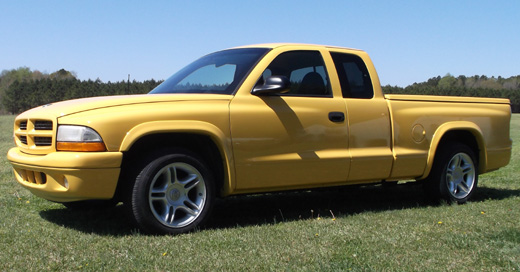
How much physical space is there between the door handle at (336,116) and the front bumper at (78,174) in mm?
2183

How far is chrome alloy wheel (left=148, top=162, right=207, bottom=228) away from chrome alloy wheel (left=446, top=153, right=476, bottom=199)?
3.34 meters

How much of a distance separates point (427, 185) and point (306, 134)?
83.6 inches

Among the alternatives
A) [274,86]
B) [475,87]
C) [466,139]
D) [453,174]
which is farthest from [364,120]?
[475,87]

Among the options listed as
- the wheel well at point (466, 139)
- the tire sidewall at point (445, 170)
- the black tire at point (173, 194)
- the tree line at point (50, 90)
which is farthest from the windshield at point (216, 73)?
the tree line at point (50, 90)

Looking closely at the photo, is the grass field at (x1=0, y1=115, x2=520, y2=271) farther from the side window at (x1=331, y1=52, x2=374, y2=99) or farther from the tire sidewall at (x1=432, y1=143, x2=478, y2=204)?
the side window at (x1=331, y1=52, x2=374, y2=99)

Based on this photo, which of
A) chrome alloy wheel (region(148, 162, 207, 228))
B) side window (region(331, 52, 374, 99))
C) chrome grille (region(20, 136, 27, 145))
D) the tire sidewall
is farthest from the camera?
the tire sidewall

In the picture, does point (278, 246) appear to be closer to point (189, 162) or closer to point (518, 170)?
point (189, 162)

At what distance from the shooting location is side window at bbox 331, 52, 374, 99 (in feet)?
20.4

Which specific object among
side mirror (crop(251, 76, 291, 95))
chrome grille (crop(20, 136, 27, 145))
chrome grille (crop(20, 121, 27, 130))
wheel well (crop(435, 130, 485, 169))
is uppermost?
side mirror (crop(251, 76, 291, 95))

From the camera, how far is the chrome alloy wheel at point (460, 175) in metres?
7.09

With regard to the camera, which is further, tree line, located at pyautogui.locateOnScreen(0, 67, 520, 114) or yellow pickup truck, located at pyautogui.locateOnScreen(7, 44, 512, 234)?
tree line, located at pyautogui.locateOnScreen(0, 67, 520, 114)

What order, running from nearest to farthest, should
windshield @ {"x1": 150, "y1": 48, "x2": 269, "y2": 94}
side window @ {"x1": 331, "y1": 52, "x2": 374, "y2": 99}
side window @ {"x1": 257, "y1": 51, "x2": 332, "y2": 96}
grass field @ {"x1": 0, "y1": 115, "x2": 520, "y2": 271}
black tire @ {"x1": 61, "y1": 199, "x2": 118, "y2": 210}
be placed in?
grass field @ {"x1": 0, "y1": 115, "x2": 520, "y2": 271}
windshield @ {"x1": 150, "y1": 48, "x2": 269, "y2": 94}
side window @ {"x1": 257, "y1": 51, "x2": 332, "y2": 96}
black tire @ {"x1": 61, "y1": 199, "x2": 118, "y2": 210}
side window @ {"x1": 331, "y1": 52, "x2": 374, "y2": 99}

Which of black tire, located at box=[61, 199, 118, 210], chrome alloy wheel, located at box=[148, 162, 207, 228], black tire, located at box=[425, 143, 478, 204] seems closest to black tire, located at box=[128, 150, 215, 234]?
chrome alloy wheel, located at box=[148, 162, 207, 228]

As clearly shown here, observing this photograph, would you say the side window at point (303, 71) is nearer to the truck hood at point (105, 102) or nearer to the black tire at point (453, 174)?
the truck hood at point (105, 102)
